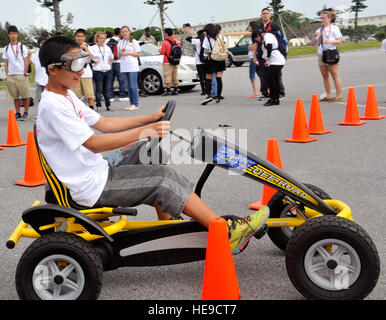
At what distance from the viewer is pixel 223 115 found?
36.4 ft

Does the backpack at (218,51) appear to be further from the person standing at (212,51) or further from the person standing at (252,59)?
the person standing at (252,59)

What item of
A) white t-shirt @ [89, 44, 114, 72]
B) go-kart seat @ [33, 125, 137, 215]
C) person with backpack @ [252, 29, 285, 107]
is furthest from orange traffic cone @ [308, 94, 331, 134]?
white t-shirt @ [89, 44, 114, 72]

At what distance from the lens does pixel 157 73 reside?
→ 15.9 metres

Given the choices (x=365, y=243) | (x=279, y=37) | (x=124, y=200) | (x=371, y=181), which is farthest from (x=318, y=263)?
(x=279, y=37)

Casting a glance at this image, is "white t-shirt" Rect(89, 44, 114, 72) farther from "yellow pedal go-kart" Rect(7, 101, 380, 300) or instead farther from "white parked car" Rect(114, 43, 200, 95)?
"yellow pedal go-kart" Rect(7, 101, 380, 300)

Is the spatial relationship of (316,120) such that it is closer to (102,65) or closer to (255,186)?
(255,186)

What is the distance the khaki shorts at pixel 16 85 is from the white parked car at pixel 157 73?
5073 mm

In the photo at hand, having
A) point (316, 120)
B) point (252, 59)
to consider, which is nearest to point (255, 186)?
point (316, 120)

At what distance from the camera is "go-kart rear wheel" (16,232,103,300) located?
10.1ft

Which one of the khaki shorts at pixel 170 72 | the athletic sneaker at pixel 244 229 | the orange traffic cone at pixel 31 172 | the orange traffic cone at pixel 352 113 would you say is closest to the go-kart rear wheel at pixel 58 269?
the athletic sneaker at pixel 244 229

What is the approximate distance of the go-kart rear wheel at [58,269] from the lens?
10.1 feet

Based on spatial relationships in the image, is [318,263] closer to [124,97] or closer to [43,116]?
[43,116]

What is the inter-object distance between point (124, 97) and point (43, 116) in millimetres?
12432

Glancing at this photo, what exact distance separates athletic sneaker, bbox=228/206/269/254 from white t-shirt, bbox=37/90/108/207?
87cm
